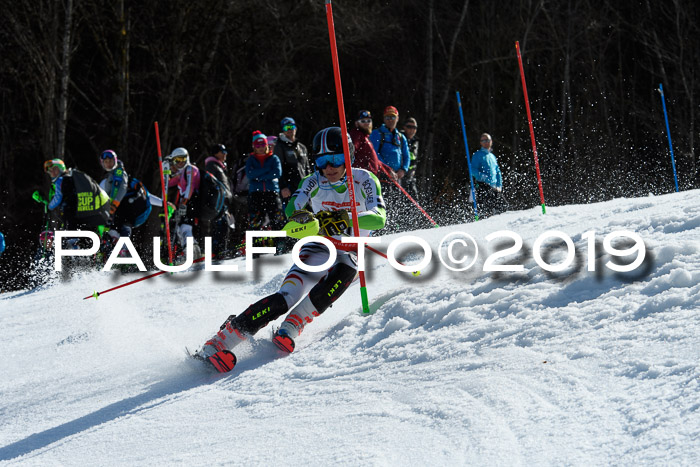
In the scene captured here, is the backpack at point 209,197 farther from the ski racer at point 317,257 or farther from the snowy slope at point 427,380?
the ski racer at point 317,257

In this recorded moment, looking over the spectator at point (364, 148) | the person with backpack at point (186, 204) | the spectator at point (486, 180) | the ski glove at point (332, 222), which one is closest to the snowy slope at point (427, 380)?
the ski glove at point (332, 222)

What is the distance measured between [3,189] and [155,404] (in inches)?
660

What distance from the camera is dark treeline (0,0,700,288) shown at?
17078 mm

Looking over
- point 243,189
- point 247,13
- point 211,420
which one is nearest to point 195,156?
point 247,13

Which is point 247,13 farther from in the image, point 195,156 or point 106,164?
point 106,164

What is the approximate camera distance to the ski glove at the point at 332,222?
5633mm

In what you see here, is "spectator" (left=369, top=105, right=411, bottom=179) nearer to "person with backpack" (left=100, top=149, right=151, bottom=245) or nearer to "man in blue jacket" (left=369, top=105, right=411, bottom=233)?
"man in blue jacket" (left=369, top=105, right=411, bottom=233)

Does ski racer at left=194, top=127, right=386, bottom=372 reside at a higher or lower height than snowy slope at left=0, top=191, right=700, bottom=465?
higher

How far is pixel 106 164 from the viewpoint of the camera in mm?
10781

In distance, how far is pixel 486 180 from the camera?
11.8 metres

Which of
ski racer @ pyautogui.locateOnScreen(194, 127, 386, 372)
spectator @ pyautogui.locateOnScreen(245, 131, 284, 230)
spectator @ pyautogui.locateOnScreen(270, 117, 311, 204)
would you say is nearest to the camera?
ski racer @ pyautogui.locateOnScreen(194, 127, 386, 372)

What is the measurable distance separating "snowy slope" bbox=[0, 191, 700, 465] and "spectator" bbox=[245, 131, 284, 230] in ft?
13.7

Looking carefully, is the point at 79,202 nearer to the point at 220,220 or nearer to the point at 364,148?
the point at 220,220

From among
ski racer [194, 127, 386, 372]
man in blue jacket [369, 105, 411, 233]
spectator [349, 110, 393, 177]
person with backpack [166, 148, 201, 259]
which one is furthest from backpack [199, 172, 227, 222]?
ski racer [194, 127, 386, 372]
